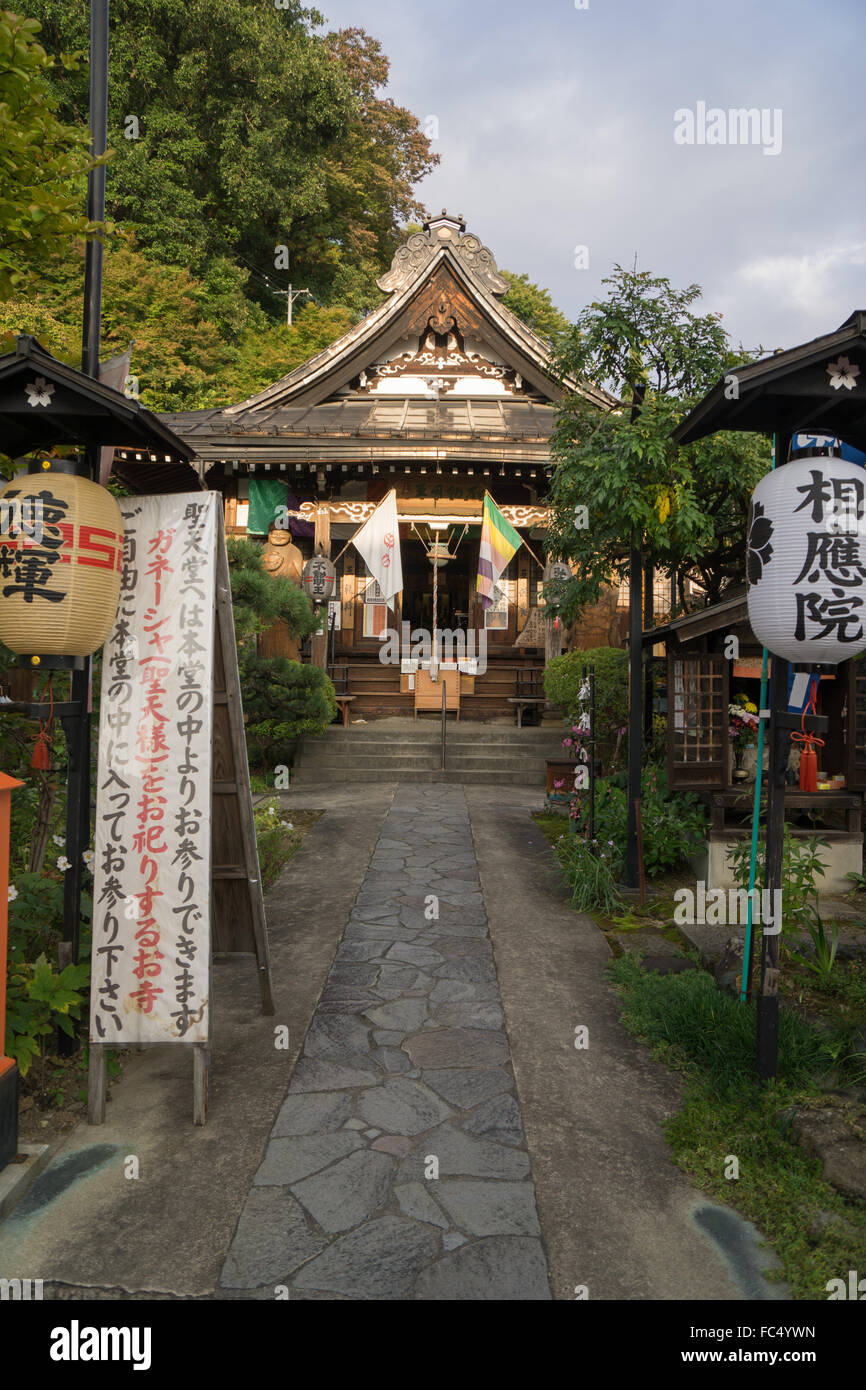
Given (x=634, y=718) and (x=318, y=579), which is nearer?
(x=634, y=718)

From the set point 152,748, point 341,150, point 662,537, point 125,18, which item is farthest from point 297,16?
point 152,748

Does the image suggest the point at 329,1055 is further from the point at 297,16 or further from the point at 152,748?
the point at 297,16

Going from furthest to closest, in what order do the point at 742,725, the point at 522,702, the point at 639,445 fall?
1. the point at 522,702
2. the point at 742,725
3. the point at 639,445

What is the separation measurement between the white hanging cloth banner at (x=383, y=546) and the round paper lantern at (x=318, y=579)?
173cm

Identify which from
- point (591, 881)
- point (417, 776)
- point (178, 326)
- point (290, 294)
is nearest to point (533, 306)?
point (290, 294)

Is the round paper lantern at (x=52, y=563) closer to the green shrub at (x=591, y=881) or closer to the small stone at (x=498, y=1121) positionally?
the small stone at (x=498, y=1121)

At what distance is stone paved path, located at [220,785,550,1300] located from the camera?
2740mm

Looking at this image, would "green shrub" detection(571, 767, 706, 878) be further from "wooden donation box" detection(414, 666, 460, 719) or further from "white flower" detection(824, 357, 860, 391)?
"wooden donation box" detection(414, 666, 460, 719)

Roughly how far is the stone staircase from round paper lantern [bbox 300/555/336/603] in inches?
103

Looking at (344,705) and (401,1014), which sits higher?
(344,705)

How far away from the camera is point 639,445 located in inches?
260

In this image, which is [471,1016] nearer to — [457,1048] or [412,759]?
[457,1048]

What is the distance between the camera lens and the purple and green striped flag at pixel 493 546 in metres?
13.0

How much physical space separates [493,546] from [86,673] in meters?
9.65
